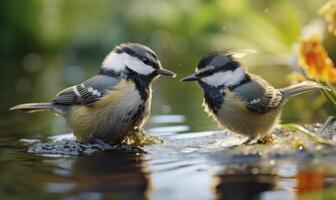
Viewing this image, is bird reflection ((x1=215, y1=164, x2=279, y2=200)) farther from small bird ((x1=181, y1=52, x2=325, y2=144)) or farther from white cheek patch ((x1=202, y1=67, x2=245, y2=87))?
white cheek patch ((x1=202, y1=67, x2=245, y2=87))

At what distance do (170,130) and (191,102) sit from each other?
1.94m

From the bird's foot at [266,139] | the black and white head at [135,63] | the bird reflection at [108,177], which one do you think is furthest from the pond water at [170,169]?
the black and white head at [135,63]

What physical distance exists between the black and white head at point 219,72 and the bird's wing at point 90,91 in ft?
1.88

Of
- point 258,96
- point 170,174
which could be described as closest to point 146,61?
point 258,96

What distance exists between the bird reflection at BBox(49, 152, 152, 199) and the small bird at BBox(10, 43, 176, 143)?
36 cm

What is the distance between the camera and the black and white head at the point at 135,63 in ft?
18.7

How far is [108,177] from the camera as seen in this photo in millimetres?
4355

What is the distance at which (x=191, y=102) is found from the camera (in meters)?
8.34

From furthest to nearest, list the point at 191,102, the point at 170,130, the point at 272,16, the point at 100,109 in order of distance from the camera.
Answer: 1. the point at 272,16
2. the point at 191,102
3. the point at 170,130
4. the point at 100,109

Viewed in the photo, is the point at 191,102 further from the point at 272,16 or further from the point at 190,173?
the point at 190,173

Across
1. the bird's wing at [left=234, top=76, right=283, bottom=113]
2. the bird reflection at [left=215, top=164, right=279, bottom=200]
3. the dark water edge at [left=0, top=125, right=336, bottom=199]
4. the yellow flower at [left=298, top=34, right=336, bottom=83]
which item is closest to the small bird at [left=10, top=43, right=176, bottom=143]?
the dark water edge at [left=0, top=125, right=336, bottom=199]

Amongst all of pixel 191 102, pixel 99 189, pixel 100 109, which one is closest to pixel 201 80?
pixel 100 109

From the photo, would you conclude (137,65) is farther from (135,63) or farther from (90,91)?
(90,91)

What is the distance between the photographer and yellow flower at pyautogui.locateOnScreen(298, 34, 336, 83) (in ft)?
16.0
